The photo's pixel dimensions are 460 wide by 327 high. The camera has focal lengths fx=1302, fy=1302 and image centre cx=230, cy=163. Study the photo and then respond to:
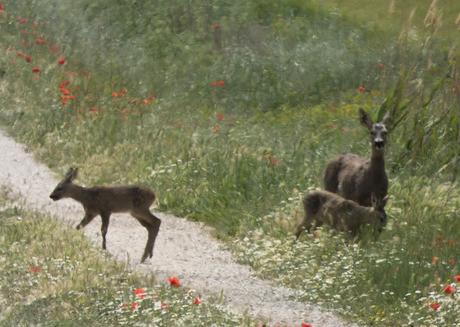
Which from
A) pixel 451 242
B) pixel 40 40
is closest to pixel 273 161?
pixel 451 242

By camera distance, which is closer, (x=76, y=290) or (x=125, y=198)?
(x=76, y=290)

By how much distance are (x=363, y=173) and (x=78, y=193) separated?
3.18 m

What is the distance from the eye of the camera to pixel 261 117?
21406 mm

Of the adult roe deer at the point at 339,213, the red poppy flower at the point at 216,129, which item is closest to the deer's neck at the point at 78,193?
the adult roe deer at the point at 339,213

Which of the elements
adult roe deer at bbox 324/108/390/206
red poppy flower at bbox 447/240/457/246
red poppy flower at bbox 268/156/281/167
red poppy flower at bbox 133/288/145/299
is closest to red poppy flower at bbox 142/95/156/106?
red poppy flower at bbox 268/156/281/167

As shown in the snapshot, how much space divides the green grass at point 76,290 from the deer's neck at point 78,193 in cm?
49

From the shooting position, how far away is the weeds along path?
481 inches

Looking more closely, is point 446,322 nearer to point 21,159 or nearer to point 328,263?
point 328,263

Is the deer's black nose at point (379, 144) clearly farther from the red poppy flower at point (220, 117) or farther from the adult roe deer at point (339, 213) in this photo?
the red poppy flower at point (220, 117)

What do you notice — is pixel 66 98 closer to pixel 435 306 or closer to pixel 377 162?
pixel 377 162

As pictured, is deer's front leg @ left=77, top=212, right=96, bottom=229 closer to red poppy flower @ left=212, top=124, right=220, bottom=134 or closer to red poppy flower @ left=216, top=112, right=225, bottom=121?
red poppy flower @ left=212, top=124, right=220, bottom=134

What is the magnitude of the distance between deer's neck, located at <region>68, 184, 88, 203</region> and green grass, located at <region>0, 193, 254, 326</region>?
489 millimetres

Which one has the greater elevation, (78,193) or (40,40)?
(78,193)

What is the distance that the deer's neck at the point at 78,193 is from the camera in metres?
14.5
